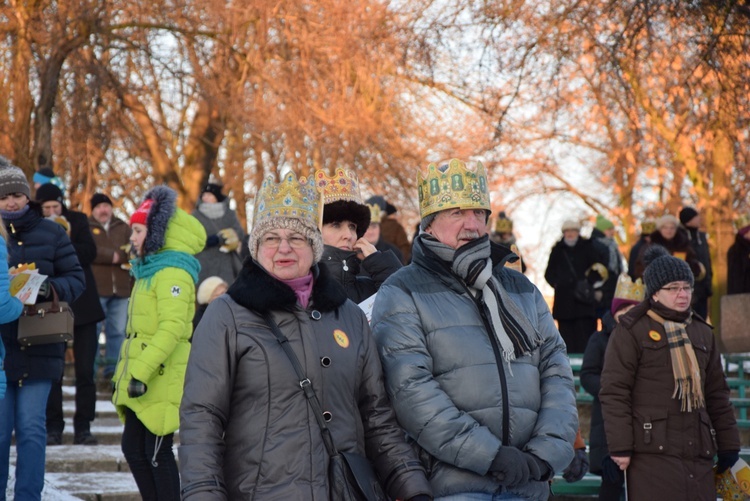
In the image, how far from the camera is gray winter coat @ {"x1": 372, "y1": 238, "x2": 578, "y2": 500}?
14.5ft

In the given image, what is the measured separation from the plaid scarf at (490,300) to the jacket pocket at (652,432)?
2.54 metres

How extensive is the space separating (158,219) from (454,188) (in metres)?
3.03

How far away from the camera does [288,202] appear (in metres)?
4.70

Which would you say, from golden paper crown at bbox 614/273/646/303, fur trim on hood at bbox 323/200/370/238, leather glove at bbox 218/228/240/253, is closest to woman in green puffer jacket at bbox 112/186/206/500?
fur trim on hood at bbox 323/200/370/238

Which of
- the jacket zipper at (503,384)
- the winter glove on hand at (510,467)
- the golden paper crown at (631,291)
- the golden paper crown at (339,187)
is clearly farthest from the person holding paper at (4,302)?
the golden paper crown at (631,291)

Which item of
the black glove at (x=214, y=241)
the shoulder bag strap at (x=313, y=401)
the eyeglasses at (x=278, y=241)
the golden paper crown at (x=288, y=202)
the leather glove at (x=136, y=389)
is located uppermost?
the black glove at (x=214, y=241)

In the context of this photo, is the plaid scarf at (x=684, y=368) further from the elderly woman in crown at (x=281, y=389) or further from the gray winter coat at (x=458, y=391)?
the elderly woman in crown at (x=281, y=389)

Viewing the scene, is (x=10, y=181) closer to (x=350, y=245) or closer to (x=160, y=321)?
(x=160, y=321)

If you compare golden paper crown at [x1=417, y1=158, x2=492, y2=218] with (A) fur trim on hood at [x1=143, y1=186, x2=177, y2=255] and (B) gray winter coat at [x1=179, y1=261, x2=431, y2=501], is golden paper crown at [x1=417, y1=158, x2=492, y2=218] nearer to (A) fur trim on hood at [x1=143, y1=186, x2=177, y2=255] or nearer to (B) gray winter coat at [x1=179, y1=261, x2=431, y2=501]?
(B) gray winter coat at [x1=179, y1=261, x2=431, y2=501]

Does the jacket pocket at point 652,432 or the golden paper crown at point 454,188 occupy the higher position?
the golden paper crown at point 454,188

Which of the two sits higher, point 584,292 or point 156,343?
point 584,292

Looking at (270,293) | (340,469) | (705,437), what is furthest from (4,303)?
(705,437)

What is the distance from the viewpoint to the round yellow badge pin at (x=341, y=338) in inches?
175

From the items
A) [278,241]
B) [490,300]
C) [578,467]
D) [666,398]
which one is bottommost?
[578,467]
